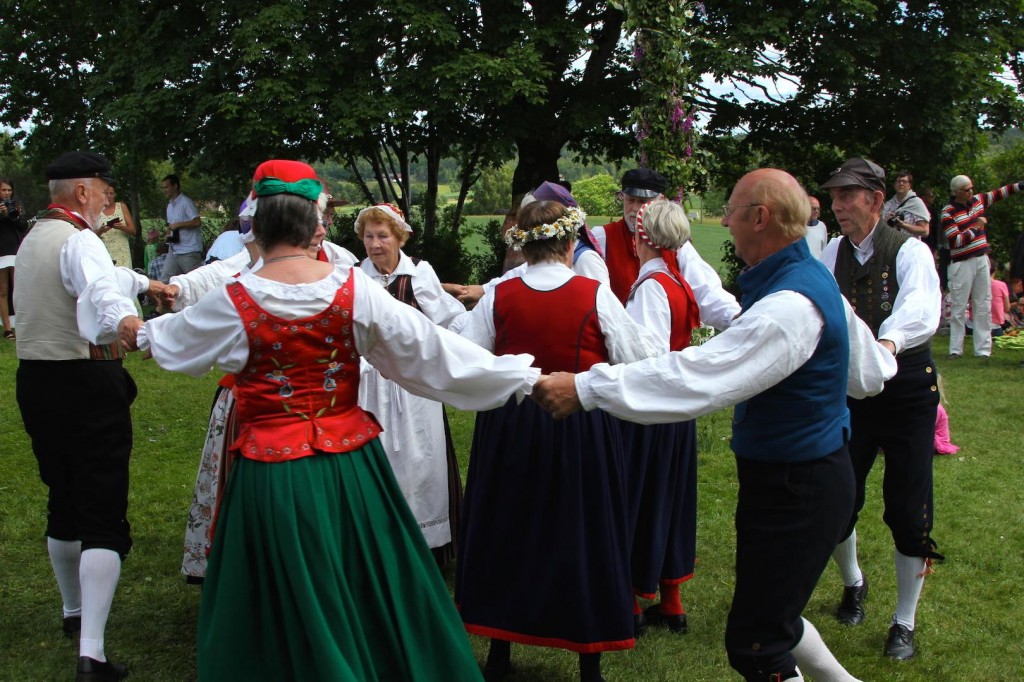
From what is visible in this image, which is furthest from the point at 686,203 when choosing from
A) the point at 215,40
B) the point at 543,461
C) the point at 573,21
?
the point at 215,40

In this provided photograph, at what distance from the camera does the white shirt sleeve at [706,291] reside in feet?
14.4

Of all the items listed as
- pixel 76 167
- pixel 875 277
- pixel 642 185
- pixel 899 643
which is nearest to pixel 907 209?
pixel 642 185

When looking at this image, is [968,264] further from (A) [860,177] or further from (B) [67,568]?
(B) [67,568]

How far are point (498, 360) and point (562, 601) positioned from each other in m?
1.04

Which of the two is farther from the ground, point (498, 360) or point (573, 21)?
point (573, 21)

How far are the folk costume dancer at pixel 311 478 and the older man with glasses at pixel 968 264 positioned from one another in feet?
30.4

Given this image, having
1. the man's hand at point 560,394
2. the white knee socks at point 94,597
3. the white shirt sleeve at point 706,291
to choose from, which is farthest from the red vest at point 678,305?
the white knee socks at point 94,597

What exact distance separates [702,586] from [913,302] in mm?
1725

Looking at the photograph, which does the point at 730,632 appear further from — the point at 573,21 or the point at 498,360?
the point at 573,21

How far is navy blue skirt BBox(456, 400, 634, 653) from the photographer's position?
340cm

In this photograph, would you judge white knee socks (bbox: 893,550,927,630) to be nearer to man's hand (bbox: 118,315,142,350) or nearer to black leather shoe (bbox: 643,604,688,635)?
black leather shoe (bbox: 643,604,688,635)

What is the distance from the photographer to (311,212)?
9.29 feet

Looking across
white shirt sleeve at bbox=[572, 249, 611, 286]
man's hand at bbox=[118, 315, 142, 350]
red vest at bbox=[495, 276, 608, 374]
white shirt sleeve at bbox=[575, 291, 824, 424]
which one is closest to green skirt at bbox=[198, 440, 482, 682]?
man's hand at bbox=[118, 315, 142, 350]

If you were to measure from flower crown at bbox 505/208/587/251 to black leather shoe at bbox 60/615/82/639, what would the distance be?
241cm
